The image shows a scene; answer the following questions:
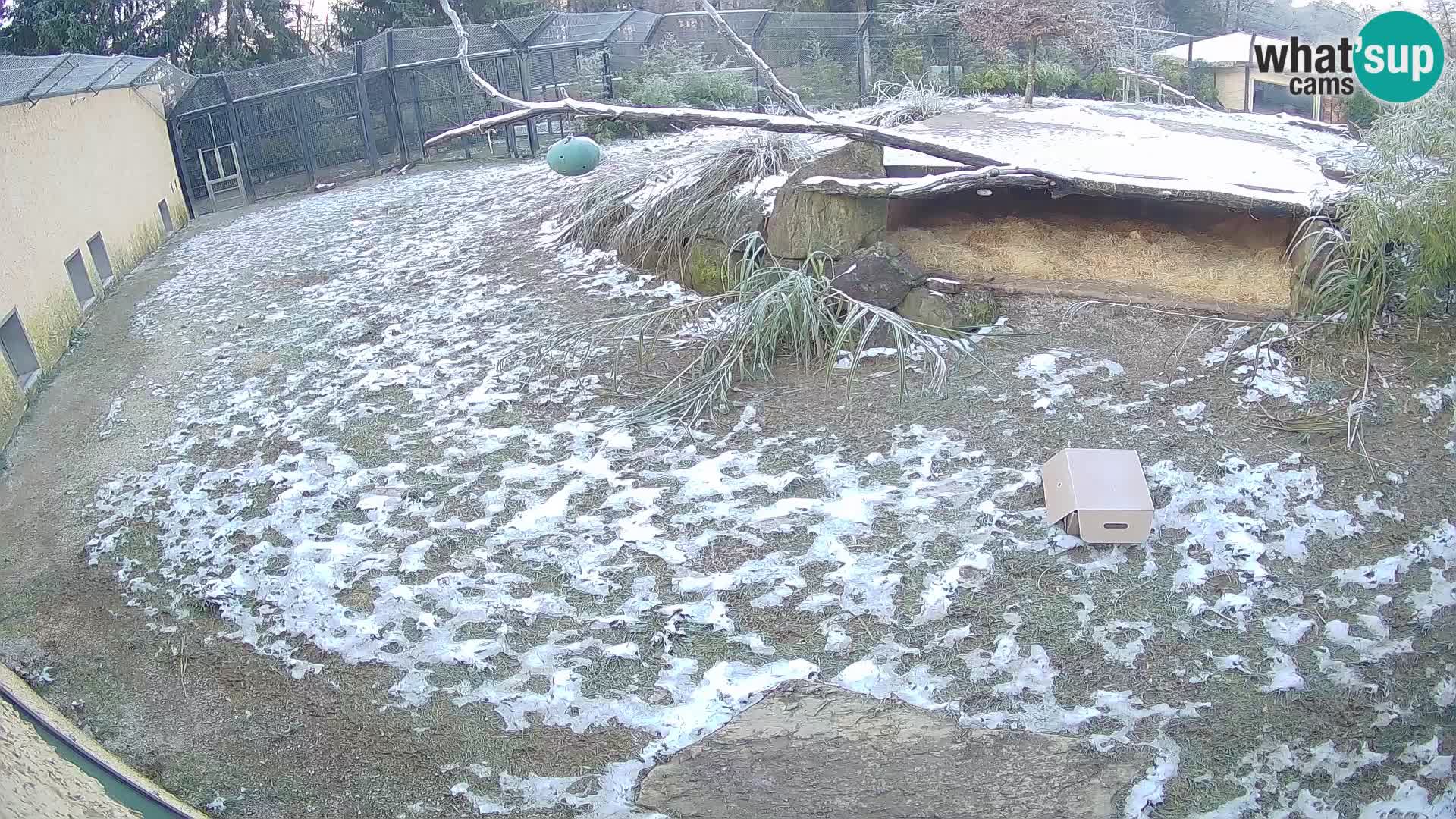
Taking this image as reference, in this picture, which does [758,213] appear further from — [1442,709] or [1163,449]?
[1442,709]

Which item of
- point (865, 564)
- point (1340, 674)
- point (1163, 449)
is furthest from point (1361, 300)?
point (865, 564)

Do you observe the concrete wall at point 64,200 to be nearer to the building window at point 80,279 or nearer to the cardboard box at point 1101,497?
the building window at point 80,279

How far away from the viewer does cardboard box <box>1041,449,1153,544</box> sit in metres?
3.19

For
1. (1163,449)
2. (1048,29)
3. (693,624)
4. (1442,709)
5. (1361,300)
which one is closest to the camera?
(1442,709)

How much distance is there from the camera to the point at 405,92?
11453 mm

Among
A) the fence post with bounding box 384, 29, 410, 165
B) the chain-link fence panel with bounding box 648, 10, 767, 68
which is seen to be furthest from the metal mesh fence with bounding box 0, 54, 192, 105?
the chain-link fence panel with bounding box 648, 10, 767, 68

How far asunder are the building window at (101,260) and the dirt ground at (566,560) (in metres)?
1.96

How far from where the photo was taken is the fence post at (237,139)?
1045cm

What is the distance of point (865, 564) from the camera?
3.31 m

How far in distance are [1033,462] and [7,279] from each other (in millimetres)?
5229

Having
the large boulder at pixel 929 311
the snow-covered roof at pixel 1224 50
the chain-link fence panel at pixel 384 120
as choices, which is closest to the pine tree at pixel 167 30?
the chain-link fence panel at pixel 384 120

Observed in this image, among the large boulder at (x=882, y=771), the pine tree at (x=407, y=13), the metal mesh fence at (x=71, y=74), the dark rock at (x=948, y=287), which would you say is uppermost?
the pine tree at (x=407, y=13)

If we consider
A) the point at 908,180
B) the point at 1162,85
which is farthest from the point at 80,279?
the point at 1162,85

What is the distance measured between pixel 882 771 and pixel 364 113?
10.5 meters
